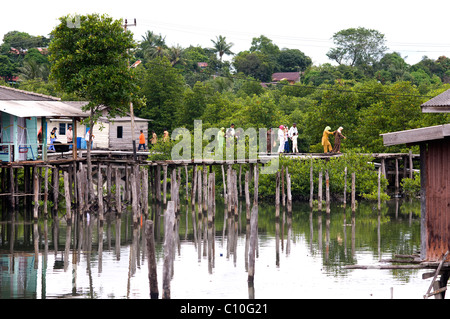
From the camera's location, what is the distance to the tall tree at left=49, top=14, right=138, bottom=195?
32.4m

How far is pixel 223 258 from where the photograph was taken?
2422cm

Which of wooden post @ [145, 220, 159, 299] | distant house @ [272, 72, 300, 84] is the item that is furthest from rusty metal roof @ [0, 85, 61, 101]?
distant house @ [272, 72, 300, 84]

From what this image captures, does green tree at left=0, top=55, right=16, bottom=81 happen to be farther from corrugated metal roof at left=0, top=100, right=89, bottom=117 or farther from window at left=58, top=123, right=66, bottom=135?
corrugated metal roof at left=0, top=100, right=89, bottom=117

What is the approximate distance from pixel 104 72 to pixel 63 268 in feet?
40.3

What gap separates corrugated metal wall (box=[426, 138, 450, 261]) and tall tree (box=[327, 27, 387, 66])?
76.3 meters

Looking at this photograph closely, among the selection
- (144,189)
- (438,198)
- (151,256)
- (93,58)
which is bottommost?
(151,256)

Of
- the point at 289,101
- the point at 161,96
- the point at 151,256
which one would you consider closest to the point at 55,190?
the point at 151,256

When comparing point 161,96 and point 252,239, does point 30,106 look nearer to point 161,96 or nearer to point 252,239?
point 252,239

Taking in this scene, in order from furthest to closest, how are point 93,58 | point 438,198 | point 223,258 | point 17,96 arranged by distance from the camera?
point 17,96, point 93,58, point 223,258, point 438,198

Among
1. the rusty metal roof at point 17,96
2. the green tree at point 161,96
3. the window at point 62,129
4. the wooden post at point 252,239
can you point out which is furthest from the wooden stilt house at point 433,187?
the green tree at point 161,96

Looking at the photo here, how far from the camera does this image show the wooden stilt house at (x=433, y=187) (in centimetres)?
1495

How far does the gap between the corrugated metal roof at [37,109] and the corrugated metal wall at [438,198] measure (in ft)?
60.2

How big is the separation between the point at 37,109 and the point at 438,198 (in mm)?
19846
